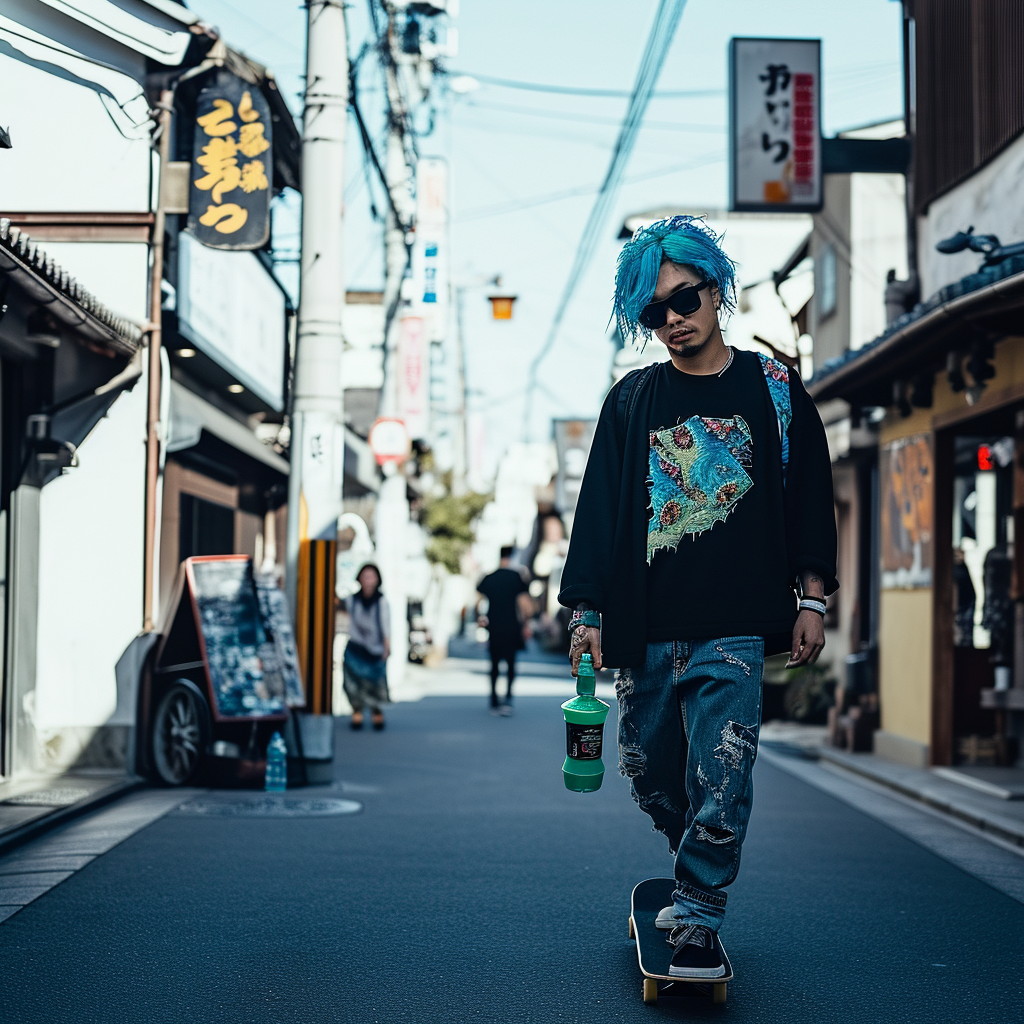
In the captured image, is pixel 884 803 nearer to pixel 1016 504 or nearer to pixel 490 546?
pixel 1016 504

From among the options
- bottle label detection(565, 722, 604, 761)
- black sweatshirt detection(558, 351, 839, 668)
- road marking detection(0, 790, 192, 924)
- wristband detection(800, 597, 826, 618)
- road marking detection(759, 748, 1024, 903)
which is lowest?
road marking detection(759, 748, 1024, 903)

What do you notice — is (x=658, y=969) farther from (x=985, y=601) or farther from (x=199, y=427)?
(x=985, y=601)

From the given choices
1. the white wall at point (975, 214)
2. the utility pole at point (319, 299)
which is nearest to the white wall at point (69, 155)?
the utility pole at point (319, 299)

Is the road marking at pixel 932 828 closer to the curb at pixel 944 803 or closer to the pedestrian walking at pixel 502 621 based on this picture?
the curb at pixel 944 803

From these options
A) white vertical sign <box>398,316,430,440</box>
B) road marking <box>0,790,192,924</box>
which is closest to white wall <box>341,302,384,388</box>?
white vertical sign <box>398,316,430,440</box>

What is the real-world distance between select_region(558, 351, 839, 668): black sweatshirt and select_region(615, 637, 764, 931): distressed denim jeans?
7 centimetres

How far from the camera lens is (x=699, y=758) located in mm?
3926

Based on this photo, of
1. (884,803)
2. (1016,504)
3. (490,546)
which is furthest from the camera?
(490,546)

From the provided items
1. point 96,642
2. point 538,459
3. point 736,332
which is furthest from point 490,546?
point 96,642

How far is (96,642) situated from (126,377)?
1.76 meters

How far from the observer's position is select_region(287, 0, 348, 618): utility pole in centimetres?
965

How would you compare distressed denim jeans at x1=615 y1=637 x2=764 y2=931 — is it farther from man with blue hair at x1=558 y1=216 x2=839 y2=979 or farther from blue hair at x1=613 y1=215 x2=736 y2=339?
blue hair at x1=613 y1=215 x2=736 y2=339

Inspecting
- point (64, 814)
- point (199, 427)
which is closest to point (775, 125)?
point (199, 427)

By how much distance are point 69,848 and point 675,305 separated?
406 centimetres
